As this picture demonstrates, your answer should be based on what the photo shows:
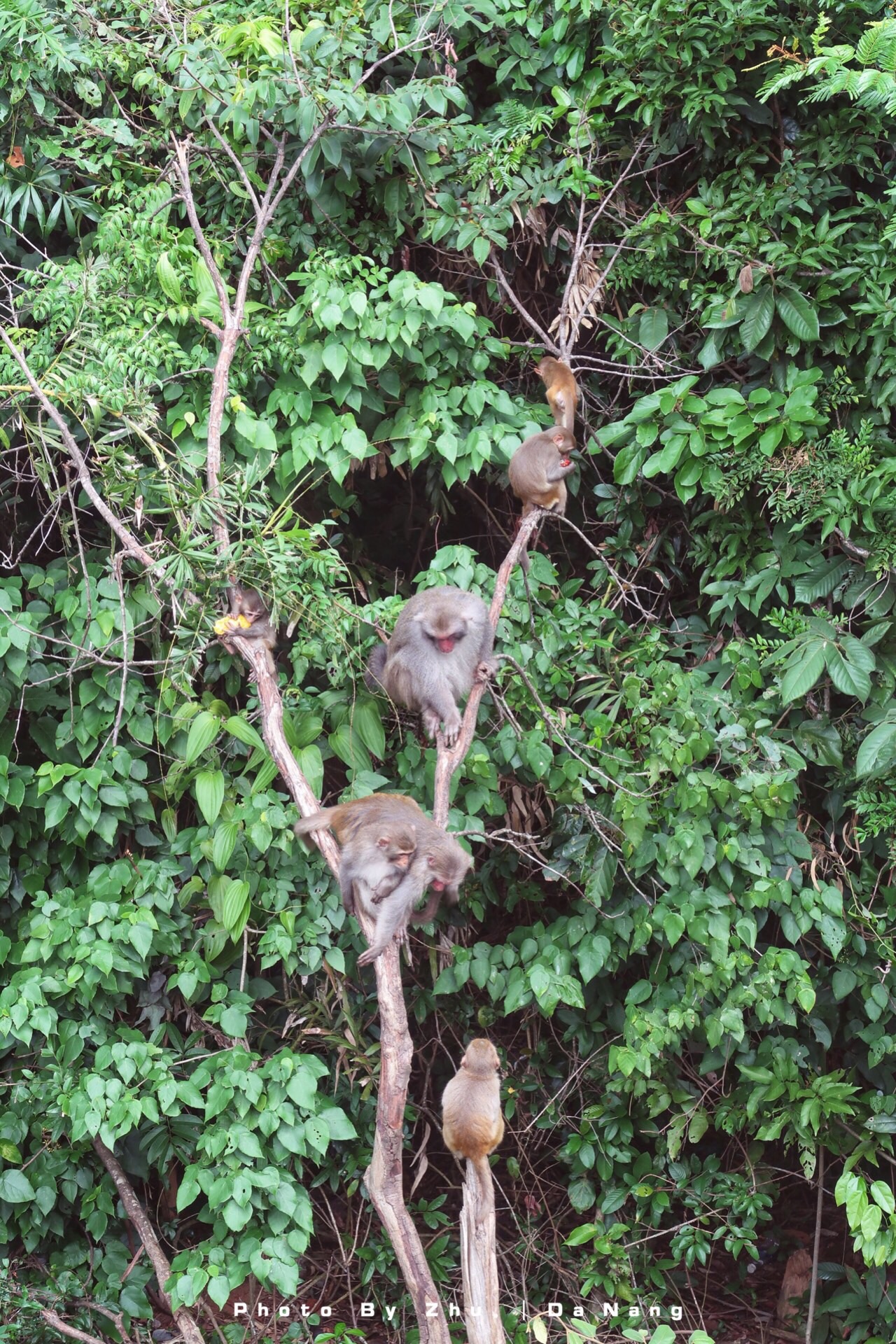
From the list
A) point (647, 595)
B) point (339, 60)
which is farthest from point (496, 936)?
point (339, 60)

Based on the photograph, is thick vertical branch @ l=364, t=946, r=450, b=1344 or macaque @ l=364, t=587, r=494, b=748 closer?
A: thick vertical branch @ l=364, t=946, r=450, b=1344

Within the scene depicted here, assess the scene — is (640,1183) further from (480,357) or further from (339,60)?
(339,60)

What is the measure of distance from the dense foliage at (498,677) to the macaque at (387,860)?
2.55 ft

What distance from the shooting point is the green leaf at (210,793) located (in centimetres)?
396

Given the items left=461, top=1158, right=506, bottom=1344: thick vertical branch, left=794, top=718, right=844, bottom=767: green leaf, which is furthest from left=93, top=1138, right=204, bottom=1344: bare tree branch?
left=794, top=718, right=844, bottom=767: green leaf

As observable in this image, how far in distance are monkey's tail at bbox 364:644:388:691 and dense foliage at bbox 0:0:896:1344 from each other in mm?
80

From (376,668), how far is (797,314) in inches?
76.3

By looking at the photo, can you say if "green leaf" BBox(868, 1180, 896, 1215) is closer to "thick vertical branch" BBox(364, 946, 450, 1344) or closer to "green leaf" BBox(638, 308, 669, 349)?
"thick vertical branch" BBox(364, 946, 450, 1344)

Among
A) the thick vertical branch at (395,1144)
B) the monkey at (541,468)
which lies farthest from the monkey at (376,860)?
the monkey at (541,468)

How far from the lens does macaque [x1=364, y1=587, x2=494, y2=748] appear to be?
3783mm

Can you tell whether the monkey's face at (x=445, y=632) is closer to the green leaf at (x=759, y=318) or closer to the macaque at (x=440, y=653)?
the macaque at (x=440, y=653)

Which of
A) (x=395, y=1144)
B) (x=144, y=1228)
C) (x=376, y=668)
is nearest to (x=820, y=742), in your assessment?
(x=376, y=668)

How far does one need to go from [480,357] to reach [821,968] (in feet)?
8.30

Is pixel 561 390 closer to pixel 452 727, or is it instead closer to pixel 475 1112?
pixel 452 727
